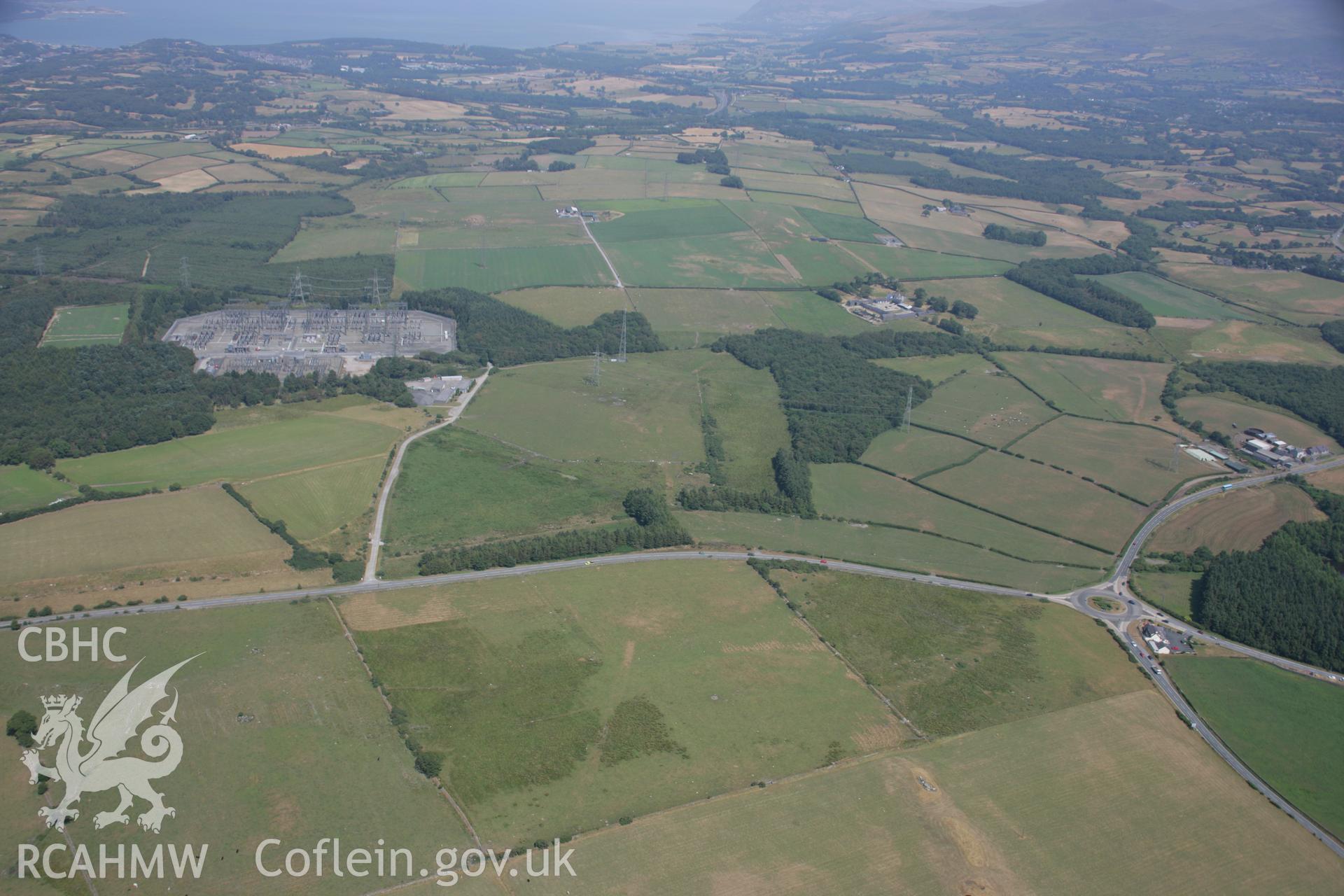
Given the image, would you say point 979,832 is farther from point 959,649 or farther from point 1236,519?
point 1236,519

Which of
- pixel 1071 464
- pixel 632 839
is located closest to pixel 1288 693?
pixel 1071 464

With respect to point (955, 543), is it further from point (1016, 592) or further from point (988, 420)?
point (988, 420)

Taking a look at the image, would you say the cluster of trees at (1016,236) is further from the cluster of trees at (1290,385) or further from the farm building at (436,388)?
the farm building at (436,388)

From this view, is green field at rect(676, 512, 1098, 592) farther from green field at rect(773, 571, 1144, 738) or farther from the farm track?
the farm track

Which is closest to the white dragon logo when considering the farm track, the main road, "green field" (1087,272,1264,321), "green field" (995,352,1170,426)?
the main road

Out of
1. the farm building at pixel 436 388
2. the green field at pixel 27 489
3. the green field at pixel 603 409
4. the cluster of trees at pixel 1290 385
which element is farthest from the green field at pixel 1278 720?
the green field at pixel 27 489
